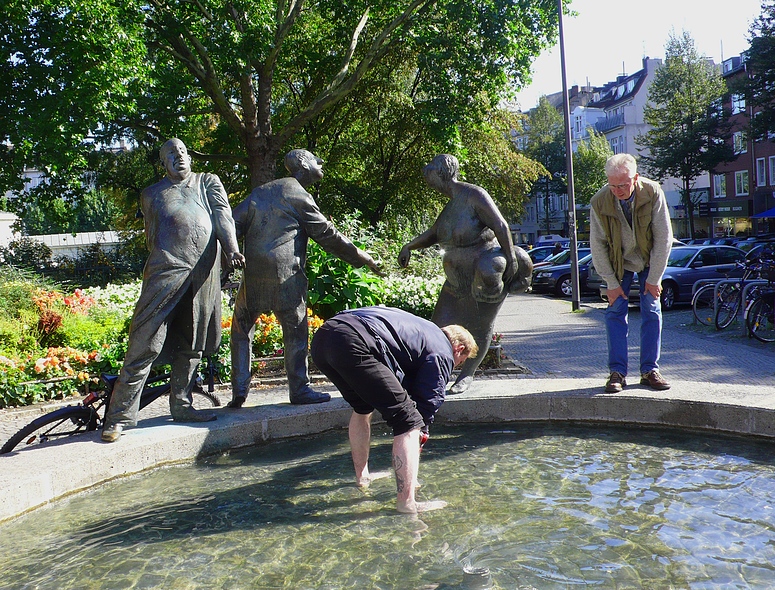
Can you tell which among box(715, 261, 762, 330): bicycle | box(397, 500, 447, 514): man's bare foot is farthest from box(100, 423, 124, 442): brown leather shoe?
box(715, 261, 762, 330): bicycle

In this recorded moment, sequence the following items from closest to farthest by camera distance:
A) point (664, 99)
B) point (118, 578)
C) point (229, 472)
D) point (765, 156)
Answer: point (118, 578) → point (229, 472) → point (664, 99) → point (765, 156)

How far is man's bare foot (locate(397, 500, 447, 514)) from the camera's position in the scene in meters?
4.29

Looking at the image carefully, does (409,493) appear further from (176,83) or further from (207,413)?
(176,83)

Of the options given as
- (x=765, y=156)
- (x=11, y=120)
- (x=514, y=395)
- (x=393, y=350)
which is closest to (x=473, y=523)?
(x=393, y=350)

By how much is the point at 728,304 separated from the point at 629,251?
371 inches

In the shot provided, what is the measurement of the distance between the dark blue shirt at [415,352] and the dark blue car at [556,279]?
2286 centimetres

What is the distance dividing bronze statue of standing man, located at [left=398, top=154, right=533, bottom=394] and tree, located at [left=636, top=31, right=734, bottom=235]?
147 ft

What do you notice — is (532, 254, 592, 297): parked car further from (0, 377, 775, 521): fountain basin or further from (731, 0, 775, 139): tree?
(0, 377, 775, 521): fountain basin

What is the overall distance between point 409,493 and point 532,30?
67.3 feet

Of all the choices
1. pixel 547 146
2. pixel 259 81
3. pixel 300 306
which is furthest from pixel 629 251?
pixel 547 146

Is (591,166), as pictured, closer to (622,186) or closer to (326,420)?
(622,186)

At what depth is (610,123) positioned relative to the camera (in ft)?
288

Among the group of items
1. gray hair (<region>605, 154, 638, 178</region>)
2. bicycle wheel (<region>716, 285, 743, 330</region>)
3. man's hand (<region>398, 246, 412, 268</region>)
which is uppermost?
gray hair (<region>605, 154, 638, 178</region>)

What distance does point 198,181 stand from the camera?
5.82 metres
